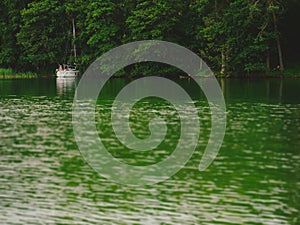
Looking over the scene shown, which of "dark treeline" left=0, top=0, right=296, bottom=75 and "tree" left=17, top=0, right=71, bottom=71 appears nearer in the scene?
"dark treeline" left=0, top=0, right=296, bottom=75

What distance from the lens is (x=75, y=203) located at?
54.2 ft

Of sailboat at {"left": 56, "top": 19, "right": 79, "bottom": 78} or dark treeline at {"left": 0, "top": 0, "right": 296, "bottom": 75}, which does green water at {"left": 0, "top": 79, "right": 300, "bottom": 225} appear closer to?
dark treeline at {"left": 0, "top": 0, "right": 296, "bottom": 75}

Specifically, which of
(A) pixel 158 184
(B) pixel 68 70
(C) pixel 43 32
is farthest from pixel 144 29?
(A) pixel 158 184

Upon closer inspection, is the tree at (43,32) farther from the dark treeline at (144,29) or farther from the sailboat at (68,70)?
the sailboat at (68,70)

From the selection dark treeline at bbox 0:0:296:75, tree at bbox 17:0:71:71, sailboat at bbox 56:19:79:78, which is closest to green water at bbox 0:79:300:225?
dark treeline at bbox 0:0:296:75

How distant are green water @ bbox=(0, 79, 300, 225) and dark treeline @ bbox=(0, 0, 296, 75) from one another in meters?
33.4

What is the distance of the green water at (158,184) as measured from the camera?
15.4 m

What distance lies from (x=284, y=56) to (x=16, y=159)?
51.3 m

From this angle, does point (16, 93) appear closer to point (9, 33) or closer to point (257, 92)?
point (257, 92)

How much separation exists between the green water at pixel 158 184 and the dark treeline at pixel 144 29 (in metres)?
33.4

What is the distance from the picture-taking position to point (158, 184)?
18484mm

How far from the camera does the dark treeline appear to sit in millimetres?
64562

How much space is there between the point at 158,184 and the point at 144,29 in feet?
174

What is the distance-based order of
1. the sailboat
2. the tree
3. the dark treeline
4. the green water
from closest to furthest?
the green water → the dark treeline → the sailboat → the tree
